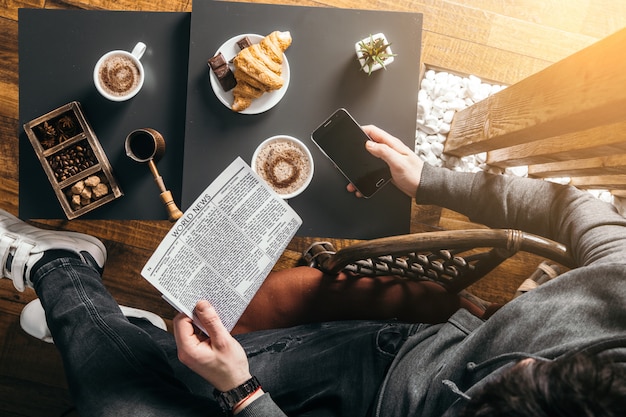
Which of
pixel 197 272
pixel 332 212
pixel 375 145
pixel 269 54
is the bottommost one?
pixel 197 272

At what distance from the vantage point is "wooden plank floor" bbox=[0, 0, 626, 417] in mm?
1442

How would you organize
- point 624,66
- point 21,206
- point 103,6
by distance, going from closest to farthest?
point 624,66, point 21,206, point 103,6

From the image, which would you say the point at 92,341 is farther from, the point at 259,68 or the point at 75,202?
the point at 259,68

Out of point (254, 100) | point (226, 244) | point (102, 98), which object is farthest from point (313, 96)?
point (102, 98)

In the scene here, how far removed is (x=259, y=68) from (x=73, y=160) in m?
0.47

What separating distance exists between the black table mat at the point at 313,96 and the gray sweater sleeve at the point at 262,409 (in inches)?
14.0

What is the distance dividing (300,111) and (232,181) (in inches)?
8.6

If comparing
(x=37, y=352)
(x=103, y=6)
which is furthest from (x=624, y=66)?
(x=37, y=352)

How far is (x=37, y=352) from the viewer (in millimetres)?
1444

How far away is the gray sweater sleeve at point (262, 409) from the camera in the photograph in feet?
2.82

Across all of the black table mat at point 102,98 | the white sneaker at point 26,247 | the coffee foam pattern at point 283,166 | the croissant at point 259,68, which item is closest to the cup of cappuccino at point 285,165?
the coffee foam pattern at point 283,166

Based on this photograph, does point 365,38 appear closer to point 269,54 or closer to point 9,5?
point 269,54

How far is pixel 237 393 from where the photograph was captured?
2.94 feet

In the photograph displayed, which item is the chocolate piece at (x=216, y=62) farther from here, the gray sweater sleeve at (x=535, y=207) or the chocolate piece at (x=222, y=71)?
the gray sweater sleeve at (x=535, y=207)
